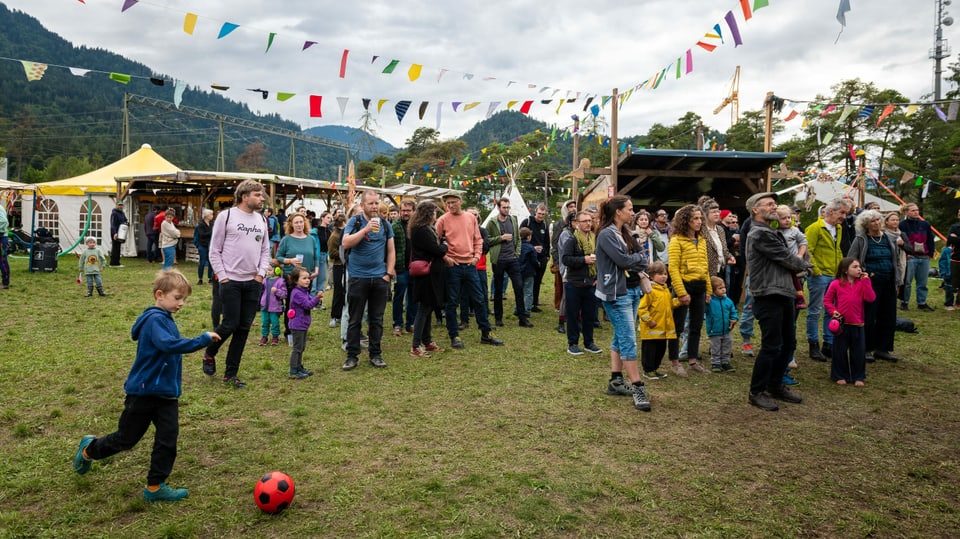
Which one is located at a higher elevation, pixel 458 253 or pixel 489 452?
pixel 458 253

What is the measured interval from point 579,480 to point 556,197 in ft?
153

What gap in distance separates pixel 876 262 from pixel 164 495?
7.23 meters

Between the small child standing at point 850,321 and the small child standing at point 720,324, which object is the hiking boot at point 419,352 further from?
the small child standing at point 850,321

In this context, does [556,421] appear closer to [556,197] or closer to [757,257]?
[757,257]

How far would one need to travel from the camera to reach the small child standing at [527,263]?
9172mm

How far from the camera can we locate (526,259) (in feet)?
30.1

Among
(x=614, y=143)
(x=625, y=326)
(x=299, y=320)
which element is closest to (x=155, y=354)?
(x=299, y=320)

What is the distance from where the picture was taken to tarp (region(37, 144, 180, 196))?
1958 centimetres

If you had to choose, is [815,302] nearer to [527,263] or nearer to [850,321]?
[850,321]

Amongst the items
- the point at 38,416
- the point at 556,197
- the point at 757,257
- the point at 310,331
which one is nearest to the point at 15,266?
the point at 310,331

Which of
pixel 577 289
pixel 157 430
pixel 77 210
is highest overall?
pixel 77 210

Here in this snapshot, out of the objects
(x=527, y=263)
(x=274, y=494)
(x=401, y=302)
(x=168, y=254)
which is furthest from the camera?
(x=168, y=254)

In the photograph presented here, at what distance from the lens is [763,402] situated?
4812 mm

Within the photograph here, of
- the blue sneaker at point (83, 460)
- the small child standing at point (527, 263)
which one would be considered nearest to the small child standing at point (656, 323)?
the small child standing at point (527, 263)
